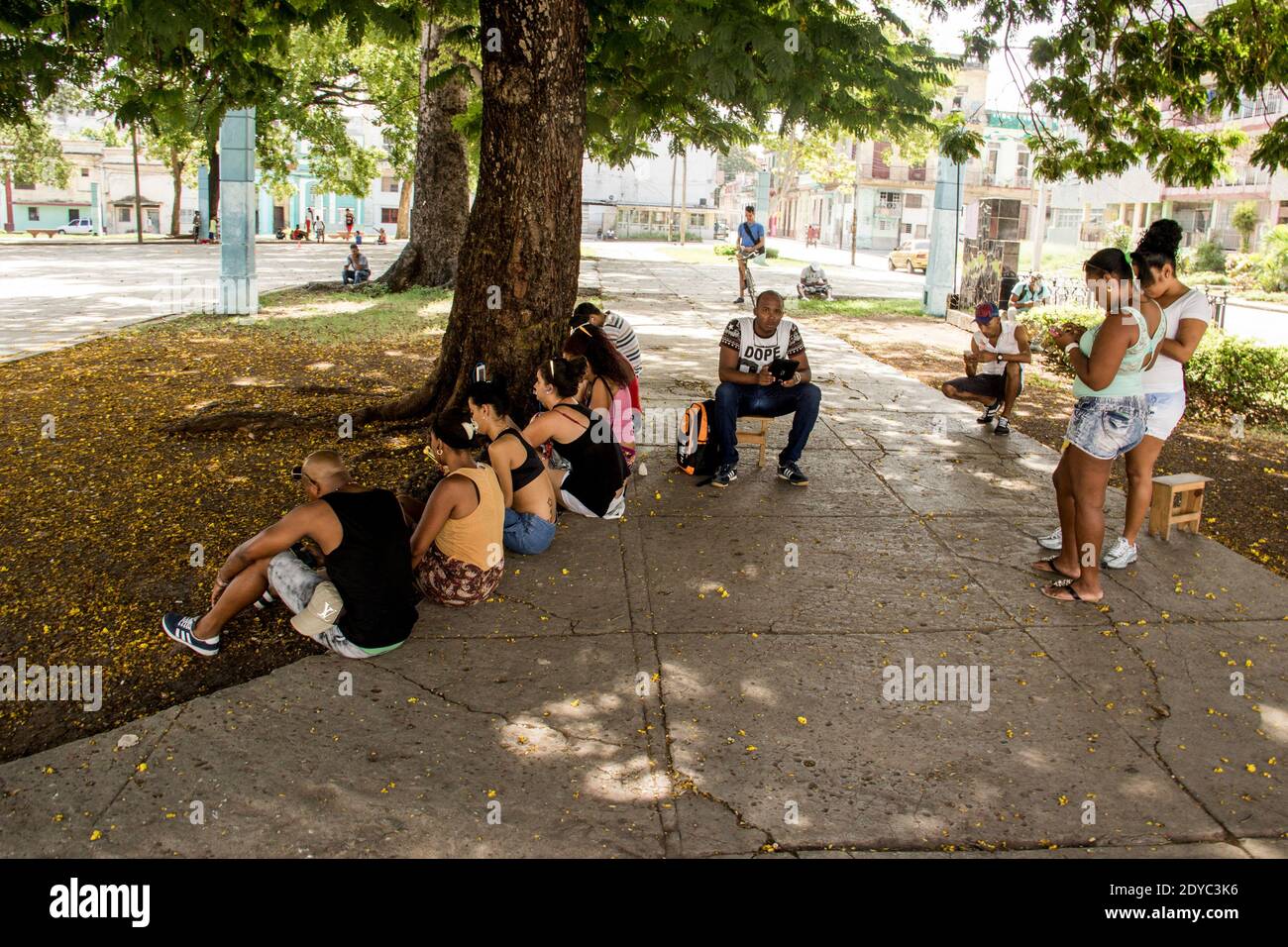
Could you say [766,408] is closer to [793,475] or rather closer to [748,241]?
[793,475]

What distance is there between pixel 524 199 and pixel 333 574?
3817mm

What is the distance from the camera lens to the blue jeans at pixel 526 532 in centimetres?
586

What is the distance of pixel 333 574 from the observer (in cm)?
452

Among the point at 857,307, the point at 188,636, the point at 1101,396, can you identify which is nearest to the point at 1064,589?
the point at 1101,396

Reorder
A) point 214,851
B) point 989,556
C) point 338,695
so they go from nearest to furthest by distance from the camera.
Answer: point 214,851 → point 338,695 → point 989,556

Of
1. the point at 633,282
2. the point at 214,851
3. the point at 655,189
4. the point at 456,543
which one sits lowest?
the point at 214,851

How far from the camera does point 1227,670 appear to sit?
15.7 feet

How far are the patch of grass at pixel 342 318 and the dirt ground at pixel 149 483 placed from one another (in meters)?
0.80

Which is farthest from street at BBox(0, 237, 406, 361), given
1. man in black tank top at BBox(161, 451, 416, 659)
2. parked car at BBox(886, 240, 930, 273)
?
parked car at BBox(886, 240, 930, 273)

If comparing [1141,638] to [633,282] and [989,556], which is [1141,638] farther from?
[633,282]

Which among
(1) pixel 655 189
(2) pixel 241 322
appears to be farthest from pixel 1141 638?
(1) pixel 655 189

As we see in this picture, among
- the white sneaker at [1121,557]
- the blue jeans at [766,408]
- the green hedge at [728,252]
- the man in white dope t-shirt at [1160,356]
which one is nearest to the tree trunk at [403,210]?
the green hedge at [728,252]

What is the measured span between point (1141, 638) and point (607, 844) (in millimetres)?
3104

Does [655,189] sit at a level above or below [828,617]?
above
